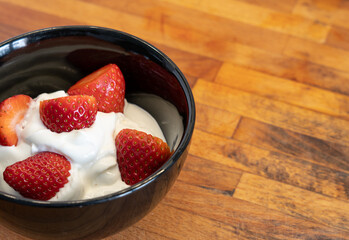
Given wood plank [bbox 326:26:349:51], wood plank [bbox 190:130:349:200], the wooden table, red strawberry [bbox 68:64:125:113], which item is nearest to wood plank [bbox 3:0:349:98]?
the wooden table

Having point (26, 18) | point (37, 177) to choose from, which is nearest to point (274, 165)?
point (37, 177)

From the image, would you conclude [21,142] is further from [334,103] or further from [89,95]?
[334,103]

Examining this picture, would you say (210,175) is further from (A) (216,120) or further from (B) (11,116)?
(B) (11,116)

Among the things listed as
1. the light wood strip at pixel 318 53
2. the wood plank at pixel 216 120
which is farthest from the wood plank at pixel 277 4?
the wood plank at pixel 216 120

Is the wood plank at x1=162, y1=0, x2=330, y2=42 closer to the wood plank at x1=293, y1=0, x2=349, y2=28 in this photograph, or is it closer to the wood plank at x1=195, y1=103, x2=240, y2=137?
the wood plank at x1=293, y1=0, x2=349, y2=28

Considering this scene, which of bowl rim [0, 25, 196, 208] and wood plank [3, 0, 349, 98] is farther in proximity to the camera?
wood plank [3, 0, 349, 98]

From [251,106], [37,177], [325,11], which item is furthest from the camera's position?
[325,11]

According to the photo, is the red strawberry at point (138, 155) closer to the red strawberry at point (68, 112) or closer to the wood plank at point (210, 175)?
the red strawberry at point (68, 112)
